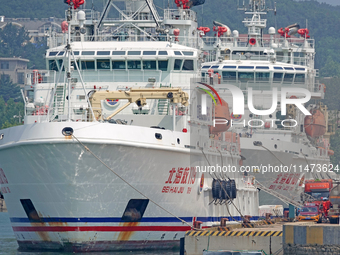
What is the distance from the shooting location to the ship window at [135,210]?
33.7m

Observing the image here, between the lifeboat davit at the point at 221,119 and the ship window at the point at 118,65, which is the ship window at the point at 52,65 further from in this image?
the lifeboat davit at the point at 221,119

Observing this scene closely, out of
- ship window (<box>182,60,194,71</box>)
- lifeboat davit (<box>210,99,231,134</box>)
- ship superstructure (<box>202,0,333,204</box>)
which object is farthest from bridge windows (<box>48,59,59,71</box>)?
lifeboat davit (<box>210,99,231,134</box>)

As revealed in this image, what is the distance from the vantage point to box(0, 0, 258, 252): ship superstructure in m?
32.4

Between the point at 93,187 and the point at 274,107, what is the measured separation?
19.8 meters

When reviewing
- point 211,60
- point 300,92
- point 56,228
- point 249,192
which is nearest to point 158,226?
point 56,228

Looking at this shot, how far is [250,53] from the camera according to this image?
6500 centimetres

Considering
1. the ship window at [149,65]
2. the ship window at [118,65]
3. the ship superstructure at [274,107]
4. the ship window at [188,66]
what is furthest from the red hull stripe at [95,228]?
the ship superstructure at [274,107]

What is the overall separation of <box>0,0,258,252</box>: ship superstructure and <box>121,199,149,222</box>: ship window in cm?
4

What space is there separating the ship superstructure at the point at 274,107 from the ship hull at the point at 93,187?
41.7ft

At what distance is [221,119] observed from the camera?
4331 centimetres

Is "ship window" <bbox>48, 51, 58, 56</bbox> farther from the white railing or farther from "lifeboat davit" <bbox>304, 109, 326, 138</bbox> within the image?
"lifeboat davit" <bbox>304, 109, 326, 138</bbox>

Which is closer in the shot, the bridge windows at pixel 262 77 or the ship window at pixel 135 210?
the ship window at pixel 135 210

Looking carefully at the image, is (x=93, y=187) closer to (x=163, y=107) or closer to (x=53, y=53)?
(x=163, y=107)

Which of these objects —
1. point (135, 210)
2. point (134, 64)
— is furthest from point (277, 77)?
point (135, 210)
